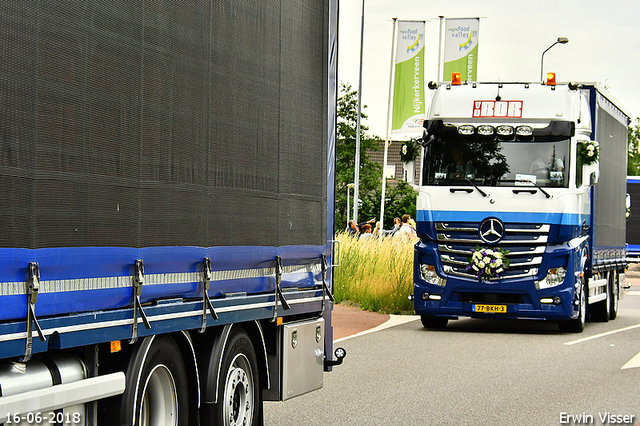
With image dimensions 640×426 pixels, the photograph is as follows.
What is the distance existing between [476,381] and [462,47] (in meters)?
25.7

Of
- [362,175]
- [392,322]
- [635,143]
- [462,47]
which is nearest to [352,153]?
[362,175]

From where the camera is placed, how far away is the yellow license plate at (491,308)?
629 inches

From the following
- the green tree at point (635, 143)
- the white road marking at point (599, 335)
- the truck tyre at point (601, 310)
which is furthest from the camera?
the green tree at point (635, 143)

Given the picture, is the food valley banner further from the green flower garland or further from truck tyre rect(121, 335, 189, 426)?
truck tyre rect(121, 335, 189, 426)

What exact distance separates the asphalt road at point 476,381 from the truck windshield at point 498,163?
8.04ft

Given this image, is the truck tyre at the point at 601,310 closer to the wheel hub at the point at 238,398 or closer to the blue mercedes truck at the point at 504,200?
the blue mercedes truck at the point at 504,200

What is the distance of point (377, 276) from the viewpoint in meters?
20.3

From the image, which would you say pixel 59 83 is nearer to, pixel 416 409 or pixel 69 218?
pixel 69 218

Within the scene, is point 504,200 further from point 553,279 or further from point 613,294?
point 613,294

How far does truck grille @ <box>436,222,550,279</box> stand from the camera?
Result: 1584 centimetres

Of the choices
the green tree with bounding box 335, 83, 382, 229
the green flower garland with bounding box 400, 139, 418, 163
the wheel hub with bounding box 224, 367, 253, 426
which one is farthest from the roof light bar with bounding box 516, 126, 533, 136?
the green tree with bounding box 335, 83, 382, 229

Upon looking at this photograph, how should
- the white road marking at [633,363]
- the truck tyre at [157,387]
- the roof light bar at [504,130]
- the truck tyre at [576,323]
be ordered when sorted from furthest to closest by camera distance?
the truck tyre at [576,323] → the roof light bar at [504,130] → the white road marking at [633,363] → the truck tyre at [157,387]

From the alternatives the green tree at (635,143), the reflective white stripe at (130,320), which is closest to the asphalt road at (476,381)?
the reflective white stripe at (130,320)

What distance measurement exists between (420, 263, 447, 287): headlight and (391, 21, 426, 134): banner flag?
711 inches
